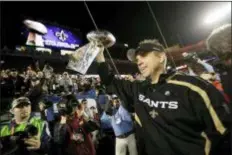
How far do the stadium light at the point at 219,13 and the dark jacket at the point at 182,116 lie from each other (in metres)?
6.55

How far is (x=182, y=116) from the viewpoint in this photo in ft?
5.92

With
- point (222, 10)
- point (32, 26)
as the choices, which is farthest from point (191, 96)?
point (222, 10)

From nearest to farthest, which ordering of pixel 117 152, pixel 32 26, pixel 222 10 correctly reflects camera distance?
pixel 117 152 < pixel 32 26 < pixel 222 10

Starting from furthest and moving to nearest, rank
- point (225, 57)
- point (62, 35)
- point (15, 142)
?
point (62, 35), point (15, 142), point (225, 57)

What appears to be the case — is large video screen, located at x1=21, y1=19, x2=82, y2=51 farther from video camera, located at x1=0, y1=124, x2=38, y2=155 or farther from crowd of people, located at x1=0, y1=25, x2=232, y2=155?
video camera, located at x1=0, y1=124, x2=38, y2=155

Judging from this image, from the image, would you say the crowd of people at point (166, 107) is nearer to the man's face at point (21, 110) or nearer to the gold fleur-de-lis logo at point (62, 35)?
the man's face at point (21, 110)

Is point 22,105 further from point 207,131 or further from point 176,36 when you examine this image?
point 176,36

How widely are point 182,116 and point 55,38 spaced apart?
462 inches

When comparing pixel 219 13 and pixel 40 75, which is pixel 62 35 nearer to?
pixel 40 75

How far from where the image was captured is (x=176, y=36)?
14.2 m

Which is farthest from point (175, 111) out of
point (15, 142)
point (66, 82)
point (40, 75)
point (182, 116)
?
point (66, 82)

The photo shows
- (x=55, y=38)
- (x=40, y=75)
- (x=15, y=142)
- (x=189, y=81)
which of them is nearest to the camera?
(x=189, y=81)

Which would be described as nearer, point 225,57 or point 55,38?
point 225,57

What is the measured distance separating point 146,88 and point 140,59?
266 mm
